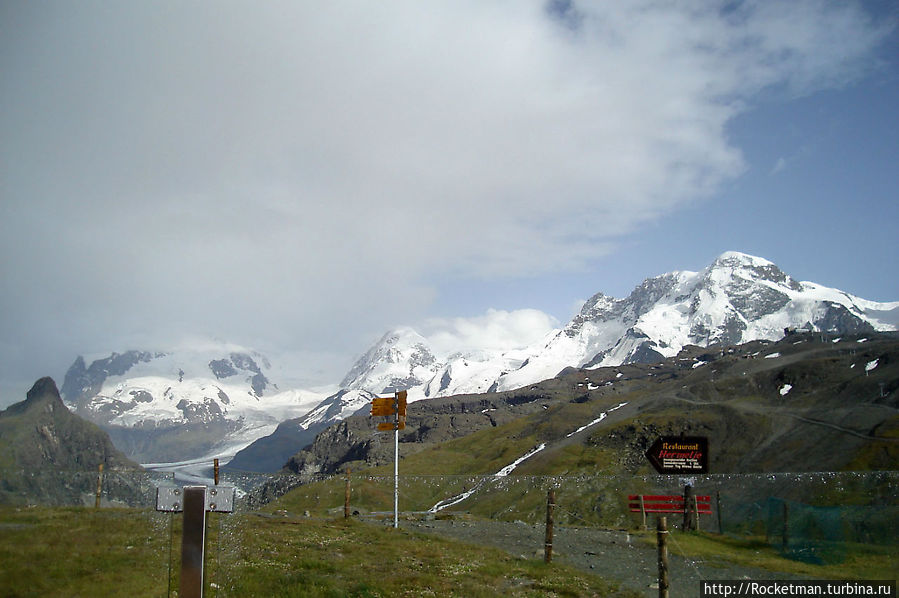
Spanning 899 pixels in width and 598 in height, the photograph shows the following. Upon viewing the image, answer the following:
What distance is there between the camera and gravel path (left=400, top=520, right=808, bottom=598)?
22.6m

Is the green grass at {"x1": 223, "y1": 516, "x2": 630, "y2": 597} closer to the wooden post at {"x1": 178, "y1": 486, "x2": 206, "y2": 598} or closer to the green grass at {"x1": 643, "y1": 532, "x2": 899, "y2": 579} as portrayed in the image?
the wooden post at {"x1": 178, "y1": 486, "x2": 206, "y2": 598}

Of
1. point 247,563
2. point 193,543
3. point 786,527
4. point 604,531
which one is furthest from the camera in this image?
point 604,531

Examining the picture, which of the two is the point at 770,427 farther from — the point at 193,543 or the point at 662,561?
the point at 193,543

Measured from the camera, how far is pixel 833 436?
376 ft

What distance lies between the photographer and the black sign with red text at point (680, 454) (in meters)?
38.2

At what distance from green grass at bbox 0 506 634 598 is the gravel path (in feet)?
5.93

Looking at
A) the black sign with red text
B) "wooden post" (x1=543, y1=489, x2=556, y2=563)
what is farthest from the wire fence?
the black sign with red text

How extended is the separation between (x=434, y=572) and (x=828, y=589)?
12.9 metres

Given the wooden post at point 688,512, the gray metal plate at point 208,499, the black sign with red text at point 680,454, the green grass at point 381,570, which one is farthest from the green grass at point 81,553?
the wooden post at point 688,512

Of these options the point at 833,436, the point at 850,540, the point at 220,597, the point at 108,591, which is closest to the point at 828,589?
the point at 850,540

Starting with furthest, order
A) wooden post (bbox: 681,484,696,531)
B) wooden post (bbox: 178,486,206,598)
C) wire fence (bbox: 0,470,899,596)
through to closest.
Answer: wooden post (bbox: 681,484,696,531), wire fence (bbox: 0,470,899,596), wooden post (bbox: 178,486,206,598)

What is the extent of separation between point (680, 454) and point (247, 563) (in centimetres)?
2897

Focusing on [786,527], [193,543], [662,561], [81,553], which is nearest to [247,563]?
[81,553]

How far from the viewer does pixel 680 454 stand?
126ft
